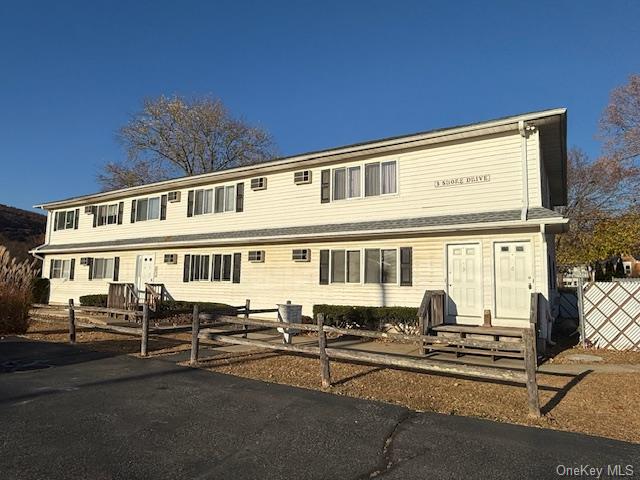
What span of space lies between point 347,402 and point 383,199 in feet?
28.7

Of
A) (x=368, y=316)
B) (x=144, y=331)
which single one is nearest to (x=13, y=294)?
(x=144, y=331)

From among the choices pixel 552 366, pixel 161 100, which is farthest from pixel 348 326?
pixel 161 100

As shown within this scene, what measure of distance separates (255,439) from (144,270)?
17928 mm

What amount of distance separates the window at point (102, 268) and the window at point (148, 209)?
3014 mm

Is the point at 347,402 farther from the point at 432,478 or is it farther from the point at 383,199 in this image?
the point at 383,199

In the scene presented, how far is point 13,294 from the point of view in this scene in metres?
13.4

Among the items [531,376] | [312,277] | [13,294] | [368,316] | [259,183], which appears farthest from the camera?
[259,183]

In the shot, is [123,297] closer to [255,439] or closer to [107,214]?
[107,214]

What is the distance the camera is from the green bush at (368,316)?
1302cm

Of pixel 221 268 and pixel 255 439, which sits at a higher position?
pixel 221 268

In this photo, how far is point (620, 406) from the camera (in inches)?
254

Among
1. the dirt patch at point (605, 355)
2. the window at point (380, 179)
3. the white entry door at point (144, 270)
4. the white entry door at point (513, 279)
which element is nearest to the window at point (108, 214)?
the white entry door at point (144, 270)

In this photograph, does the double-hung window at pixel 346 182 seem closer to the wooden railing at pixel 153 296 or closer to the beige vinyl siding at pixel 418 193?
the beige vinyl siding at pixel 418 193

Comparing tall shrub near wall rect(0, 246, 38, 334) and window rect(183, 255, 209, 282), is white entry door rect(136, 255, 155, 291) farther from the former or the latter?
tall shrub near wall rect(0, 246, 38, 334)
